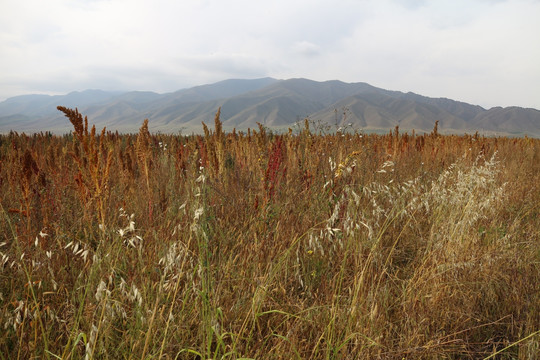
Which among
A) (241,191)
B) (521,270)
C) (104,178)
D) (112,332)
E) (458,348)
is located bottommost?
(458,348)

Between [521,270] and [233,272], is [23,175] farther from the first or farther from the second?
[521,270]

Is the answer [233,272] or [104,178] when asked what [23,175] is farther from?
[233,272]

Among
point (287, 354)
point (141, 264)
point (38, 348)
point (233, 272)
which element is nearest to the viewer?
point (287, 354)

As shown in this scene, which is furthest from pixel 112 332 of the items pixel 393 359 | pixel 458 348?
pixel 458 348

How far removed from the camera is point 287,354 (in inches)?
52.7

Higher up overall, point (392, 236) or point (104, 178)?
point (104, 178)

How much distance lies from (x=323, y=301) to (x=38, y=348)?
61.9 inches

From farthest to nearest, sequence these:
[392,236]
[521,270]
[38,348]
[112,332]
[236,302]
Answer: [392,236], [521,270], [236,302], [112,332], [38,348]

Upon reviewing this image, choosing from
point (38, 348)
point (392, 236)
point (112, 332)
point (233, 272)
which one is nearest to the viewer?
point (38, 348)

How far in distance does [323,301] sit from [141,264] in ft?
3.95

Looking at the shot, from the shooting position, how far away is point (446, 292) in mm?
1904

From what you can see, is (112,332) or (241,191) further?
(241,191)

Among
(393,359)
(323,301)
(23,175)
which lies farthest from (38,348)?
(393,359)

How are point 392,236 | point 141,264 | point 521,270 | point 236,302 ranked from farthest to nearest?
point 392,236 → point 521,270 → point 141,264 → point 236,302
